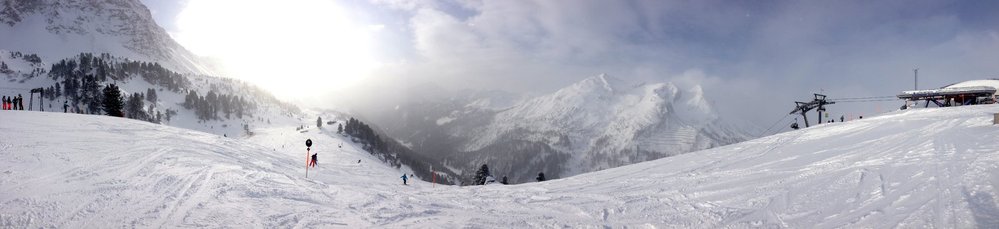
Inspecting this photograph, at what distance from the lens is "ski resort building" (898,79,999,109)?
3800 cm

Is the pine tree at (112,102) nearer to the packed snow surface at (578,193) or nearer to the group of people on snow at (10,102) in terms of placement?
the group of people on snow at (10,102)

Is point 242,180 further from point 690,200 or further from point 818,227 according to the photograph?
point 818,227

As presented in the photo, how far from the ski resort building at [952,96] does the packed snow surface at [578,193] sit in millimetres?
23916

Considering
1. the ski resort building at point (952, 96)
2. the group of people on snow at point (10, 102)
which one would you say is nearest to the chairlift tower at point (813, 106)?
the ski resort building at point (952, 96)

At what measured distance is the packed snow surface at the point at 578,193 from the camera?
10.6 meters

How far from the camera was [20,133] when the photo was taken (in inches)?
798

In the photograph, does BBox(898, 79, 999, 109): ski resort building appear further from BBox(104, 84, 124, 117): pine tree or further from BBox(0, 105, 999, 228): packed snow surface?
BBox(104, 84, 124, 117): pine tree

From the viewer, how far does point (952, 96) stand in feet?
130

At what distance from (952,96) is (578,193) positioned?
43482 mm

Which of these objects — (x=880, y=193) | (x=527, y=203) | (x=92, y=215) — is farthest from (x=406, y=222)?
(x=880, y=193)

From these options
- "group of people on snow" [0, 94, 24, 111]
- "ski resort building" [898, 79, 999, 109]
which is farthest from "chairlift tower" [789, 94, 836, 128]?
"group of people on snow" [0, 94, 24, 111]

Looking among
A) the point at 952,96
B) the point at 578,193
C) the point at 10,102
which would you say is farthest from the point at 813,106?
the point at 10,102

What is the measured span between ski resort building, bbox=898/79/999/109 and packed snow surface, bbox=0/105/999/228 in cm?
2392

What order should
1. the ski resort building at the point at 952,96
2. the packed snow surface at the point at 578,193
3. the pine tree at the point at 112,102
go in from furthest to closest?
1. the pine tree at the point at 112,102
2. the ski resort building at the point at 952,96
3. the packed snow surface at the point at 578,193
